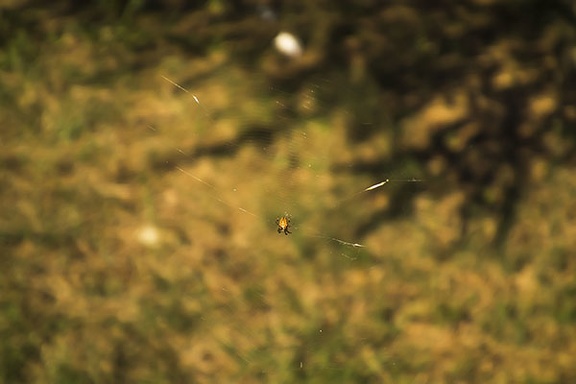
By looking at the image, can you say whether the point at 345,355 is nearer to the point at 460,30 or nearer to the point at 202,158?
the point at 202,158

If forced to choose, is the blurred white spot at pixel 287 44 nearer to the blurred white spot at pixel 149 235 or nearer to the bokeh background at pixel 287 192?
the bokeh background at pixel 287 192

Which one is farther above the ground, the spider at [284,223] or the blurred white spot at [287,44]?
the blurred white spot at [287,44]

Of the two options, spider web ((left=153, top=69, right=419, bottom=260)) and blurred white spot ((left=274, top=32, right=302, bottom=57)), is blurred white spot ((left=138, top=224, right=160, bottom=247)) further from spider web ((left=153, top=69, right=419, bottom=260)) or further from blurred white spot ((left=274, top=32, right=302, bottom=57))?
blurred white spot ((left=274, top=32, right=302, bottom=57))

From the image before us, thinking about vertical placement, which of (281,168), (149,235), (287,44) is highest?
(287,44)

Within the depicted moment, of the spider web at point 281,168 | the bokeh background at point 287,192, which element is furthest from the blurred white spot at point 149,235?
the spider web at point 281,168

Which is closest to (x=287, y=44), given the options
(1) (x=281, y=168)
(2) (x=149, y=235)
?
(1) (x=281, y=168)

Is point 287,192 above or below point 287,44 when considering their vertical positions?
below

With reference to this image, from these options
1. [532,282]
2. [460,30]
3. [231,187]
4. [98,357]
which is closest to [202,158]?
[231,187]

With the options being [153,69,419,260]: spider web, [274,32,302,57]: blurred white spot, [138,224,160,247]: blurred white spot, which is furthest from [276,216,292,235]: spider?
[274,32,302,57]: blurred white spot

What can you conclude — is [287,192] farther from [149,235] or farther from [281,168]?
[149,235]
